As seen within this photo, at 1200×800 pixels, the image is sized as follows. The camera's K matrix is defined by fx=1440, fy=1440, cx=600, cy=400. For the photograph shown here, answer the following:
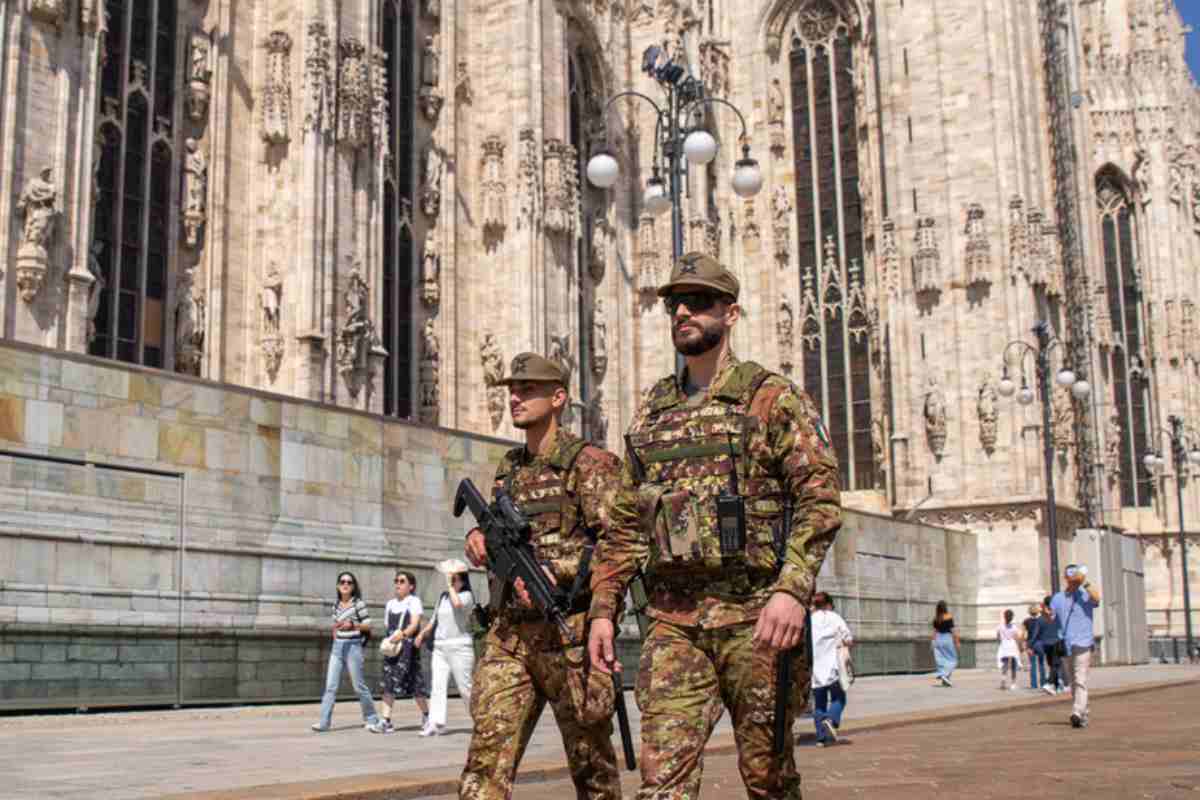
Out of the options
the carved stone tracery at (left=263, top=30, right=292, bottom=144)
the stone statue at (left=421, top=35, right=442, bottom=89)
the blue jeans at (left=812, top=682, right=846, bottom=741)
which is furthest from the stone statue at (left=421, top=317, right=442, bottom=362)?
the blue jeans at (left=812, top=682, right=846, bottom=741)

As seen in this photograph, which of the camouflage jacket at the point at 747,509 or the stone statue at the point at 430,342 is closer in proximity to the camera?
the camouflage jacket at the point at 747,509

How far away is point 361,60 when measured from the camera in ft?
85.1

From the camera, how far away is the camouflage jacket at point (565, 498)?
224 inches

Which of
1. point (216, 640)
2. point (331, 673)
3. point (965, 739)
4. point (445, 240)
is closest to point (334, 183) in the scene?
point (445, 240)

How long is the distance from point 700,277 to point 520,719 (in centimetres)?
182

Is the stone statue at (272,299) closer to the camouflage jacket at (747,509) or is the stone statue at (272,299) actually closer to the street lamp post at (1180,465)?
the camouflage jacket at (747,509)

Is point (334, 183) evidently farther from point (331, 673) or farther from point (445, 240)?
point (331, 673)

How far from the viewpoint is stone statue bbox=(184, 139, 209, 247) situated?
80.0ft

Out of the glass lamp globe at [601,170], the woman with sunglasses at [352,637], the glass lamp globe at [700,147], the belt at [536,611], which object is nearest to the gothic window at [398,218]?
the glass lamp globe at [601,170]

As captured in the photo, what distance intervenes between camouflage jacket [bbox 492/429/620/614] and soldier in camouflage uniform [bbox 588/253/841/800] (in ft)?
2.24

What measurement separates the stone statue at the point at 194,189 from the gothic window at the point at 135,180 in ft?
0.75

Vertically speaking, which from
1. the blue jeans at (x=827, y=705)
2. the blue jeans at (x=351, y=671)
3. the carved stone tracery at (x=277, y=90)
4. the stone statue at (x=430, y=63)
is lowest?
the blue jeans at (x=827, y=705)

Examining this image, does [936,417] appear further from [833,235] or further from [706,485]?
[706,485]

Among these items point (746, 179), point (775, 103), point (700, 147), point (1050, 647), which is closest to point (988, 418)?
point (775, 103)
